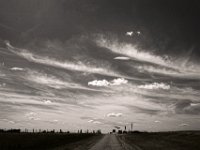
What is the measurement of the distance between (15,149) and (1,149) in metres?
1.81

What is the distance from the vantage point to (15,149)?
1325 inches

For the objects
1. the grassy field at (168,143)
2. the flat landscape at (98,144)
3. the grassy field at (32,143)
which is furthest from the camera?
the grassy field at (168,143)

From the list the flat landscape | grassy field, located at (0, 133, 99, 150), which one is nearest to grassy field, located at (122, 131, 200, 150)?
the flat landscape

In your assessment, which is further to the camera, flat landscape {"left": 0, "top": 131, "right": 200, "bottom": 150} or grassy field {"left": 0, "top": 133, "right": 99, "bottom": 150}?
grassy field {"left": 0, "top": 133, "right": 99, "bottom": 150}

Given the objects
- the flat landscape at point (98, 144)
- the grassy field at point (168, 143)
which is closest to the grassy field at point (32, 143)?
the flat landscape at point (98, 144)

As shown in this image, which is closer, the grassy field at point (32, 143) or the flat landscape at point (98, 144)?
the flat landscape at point (98, 144)

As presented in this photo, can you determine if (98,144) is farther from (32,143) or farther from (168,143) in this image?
(168,143)

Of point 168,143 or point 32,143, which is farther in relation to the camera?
point 168,143

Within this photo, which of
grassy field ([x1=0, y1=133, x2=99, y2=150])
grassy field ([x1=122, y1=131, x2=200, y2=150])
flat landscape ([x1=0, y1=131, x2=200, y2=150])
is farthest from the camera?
grassy field ([x1=122, y1=131, x2=200, y2=150])

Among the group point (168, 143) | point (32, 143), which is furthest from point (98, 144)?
point (168, 143)

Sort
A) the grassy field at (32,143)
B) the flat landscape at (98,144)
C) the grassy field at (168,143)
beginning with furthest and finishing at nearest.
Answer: the grassy field at (168,143)
the grassy field at (32,143)
the flat landscape at (98,144)

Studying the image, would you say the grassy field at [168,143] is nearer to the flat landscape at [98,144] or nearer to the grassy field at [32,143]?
the flat landscape at [98,144]

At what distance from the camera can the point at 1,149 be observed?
3238cm

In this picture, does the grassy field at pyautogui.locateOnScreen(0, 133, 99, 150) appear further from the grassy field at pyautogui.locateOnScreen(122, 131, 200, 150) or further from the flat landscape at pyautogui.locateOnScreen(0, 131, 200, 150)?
the grassy field at pyautogui.locateOnScreen(122, 131, 200, 150)
